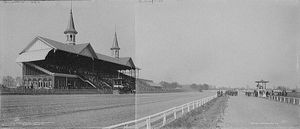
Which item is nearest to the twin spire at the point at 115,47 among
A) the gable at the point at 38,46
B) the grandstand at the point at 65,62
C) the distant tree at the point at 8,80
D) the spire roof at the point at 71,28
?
the grandstand at the point at 65,62

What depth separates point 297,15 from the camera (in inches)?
341

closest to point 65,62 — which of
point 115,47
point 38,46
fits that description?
point 38,46

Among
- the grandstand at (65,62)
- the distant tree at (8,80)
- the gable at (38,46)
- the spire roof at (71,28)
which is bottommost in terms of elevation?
the distant tree at (8,80)

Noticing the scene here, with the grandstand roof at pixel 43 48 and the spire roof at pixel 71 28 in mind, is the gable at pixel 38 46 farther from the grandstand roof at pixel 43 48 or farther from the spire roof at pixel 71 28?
the spire roof at pixel 71 28

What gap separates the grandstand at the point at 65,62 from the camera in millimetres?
10742

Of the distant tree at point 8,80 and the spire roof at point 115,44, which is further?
the spire roof at point 115,44

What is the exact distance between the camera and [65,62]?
14.7 meters

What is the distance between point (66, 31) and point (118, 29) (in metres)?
1.97

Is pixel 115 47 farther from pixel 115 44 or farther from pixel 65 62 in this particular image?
pixel 65 62

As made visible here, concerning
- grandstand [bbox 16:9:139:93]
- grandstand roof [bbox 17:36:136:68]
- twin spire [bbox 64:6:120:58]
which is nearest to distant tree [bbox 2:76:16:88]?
grandstand [bbox 16:9:139:93]

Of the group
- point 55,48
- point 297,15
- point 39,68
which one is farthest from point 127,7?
point 39,68

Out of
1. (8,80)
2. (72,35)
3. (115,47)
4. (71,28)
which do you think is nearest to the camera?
(71,28)

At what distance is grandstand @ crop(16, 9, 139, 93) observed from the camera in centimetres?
1074

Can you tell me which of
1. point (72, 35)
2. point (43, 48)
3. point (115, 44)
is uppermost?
point (72, 35)
